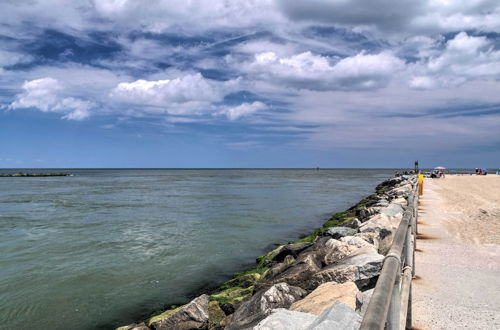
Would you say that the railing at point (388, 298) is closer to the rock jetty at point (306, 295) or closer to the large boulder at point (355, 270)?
the rock jetty at point (306, 295)

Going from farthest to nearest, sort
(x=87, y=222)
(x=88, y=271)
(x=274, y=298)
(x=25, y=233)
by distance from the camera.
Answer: (x=87, y=222) < (x=25, y=233) < (x=88, y=271) < (x=274, y=298)

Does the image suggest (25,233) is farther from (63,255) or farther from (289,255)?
(289,255)

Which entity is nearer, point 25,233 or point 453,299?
point 453,299

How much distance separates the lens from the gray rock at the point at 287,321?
155 inches

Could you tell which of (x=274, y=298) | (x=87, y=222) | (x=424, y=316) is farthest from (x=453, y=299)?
(x=87, y=222)


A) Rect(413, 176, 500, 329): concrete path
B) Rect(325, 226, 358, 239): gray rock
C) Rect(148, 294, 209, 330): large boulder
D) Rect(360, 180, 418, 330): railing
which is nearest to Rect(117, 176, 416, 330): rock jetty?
Rect(148, 294, 209, 330): large boulder

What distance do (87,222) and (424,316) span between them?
60.4ft

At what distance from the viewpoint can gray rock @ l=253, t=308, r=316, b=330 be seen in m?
3.95

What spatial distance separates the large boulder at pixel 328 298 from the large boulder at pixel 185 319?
7.78 feet

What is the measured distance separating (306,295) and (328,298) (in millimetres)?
1192

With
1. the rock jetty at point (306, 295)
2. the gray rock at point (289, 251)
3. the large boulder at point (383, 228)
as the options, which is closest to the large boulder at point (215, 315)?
the rock jetty at point (306, 295)

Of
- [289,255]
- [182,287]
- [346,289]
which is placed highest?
[346,289]

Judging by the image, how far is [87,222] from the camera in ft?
64.1

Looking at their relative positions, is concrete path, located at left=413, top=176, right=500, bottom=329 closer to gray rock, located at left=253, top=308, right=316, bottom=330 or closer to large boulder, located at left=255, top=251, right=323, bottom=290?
gray rock, located at left=253, top=308, right=316, bottom=330
